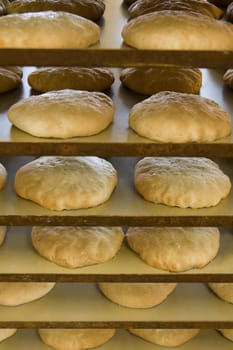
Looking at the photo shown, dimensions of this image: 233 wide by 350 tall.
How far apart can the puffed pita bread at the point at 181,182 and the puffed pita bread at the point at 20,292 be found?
479 mm

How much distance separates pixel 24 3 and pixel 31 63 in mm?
391

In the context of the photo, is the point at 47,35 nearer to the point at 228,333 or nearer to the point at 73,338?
the point at 73,338

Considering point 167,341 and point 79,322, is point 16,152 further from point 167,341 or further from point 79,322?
point 167,341

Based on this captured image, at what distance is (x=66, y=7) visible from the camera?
1.47 m

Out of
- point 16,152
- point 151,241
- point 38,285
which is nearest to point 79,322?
point 38,285

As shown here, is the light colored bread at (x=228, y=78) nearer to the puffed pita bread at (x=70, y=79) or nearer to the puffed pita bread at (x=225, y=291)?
the puffed pita bread at (x=70, y=79)

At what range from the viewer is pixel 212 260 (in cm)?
161

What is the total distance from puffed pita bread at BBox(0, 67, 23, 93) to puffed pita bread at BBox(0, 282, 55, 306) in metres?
0.60

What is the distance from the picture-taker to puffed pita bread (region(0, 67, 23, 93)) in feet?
4.84

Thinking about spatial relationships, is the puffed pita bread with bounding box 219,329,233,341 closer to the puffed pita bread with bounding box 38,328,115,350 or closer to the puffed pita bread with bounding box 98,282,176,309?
the puffed pita bread with bounding box 98,282,176,309

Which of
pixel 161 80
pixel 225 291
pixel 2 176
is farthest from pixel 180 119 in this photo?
pixel 225 291

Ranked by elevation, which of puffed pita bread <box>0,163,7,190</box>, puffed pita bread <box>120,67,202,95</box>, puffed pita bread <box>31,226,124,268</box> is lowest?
puffed pita bread <box>31,226,124,268</box>

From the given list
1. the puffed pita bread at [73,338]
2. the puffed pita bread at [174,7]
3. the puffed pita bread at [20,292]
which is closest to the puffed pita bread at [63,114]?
the puffed pita bread at [174,7]

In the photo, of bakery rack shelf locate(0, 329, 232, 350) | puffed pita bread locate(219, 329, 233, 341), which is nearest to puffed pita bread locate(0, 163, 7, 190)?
bakery rack shelf locate(0, 329, 232, 350)
